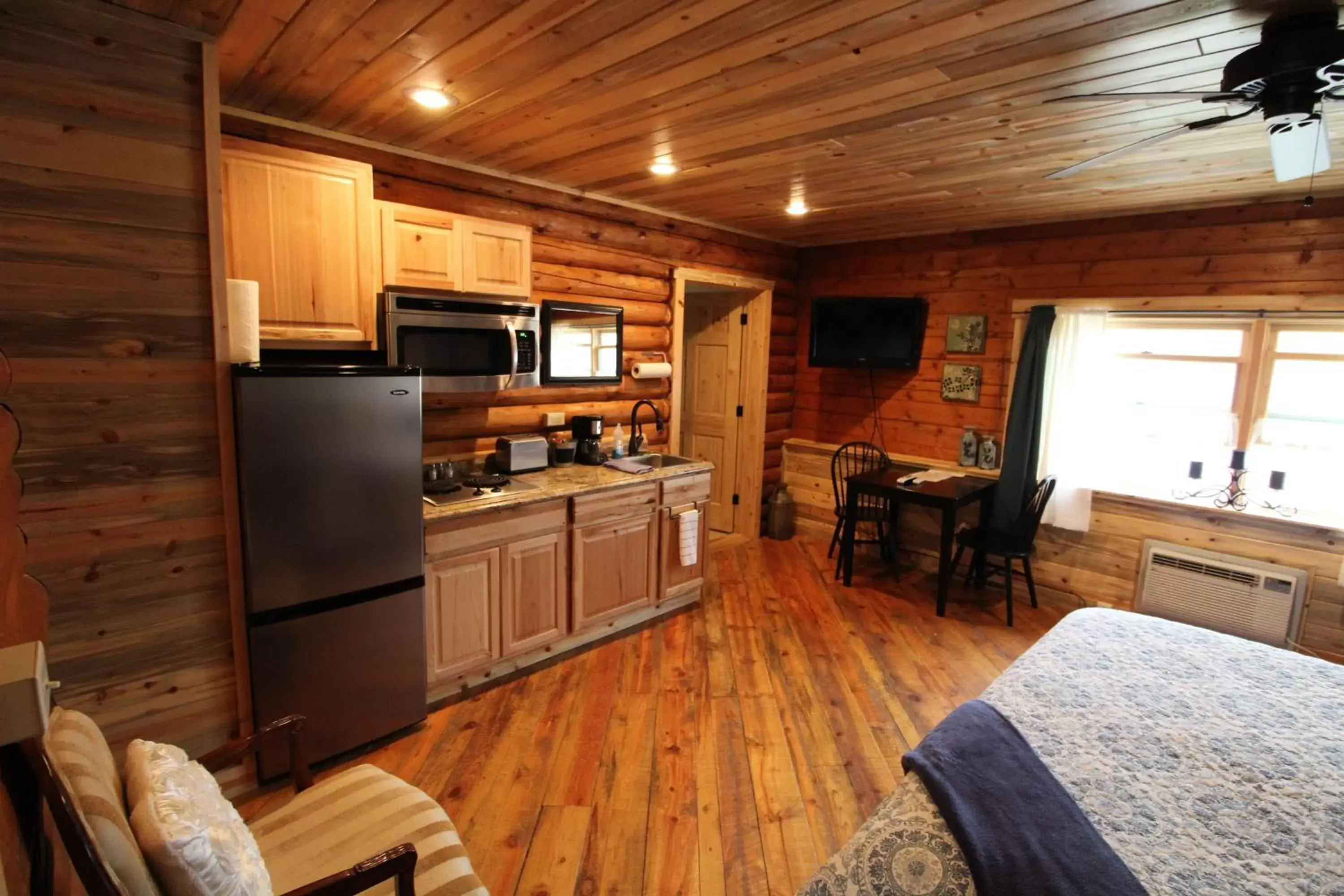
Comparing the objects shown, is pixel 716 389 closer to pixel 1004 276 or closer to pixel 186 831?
pixel 1004 276

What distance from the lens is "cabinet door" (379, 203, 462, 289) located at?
2781 mm

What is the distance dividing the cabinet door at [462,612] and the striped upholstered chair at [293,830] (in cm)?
103

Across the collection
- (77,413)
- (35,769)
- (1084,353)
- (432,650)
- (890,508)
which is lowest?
(432,650)

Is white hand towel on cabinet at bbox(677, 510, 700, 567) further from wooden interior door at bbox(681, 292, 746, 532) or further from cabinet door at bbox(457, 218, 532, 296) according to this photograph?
cabinet door at bbox(457, 218, 532, 296)

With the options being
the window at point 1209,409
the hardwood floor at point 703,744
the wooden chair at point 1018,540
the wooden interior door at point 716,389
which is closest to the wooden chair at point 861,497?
the wooden chair at point 1018,540

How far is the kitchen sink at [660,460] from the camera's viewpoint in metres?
4.04

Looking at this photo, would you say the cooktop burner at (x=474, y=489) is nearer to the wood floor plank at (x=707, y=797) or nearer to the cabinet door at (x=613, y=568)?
the cabinet door at (x=613, y=568)

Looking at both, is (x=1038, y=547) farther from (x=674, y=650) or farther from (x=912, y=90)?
(x=912, y=90)

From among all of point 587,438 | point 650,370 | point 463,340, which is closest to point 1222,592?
point 650,370

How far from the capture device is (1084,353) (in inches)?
160

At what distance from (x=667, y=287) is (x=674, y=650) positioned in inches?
93.9

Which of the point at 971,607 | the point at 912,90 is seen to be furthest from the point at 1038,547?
the point at 912,90

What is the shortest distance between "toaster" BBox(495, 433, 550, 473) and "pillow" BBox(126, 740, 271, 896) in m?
2.20

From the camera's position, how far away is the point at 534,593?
3.17 meters
